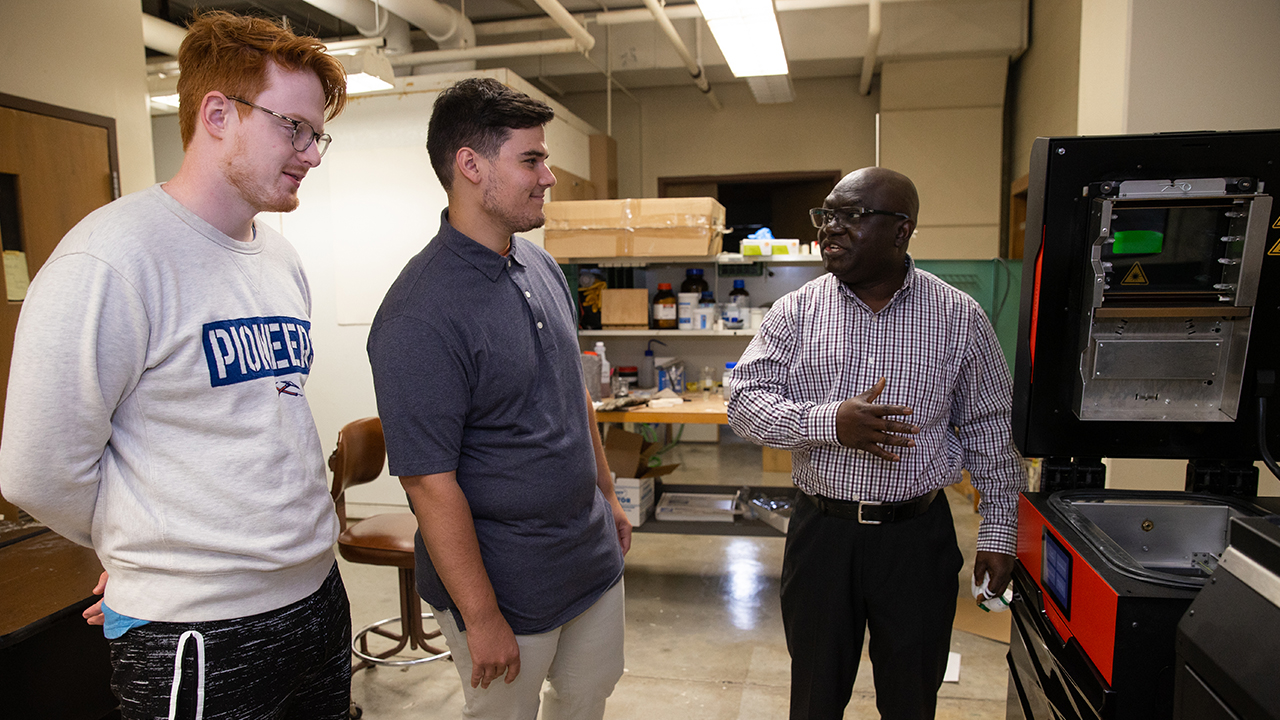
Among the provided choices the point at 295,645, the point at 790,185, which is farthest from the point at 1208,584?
the point at 790,185

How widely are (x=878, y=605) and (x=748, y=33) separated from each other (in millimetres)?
3090

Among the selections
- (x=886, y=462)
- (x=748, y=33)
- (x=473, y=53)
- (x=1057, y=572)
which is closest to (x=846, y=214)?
(x=886, y=462)

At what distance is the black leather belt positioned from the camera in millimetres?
1625

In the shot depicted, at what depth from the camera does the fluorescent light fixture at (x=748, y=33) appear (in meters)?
3.46

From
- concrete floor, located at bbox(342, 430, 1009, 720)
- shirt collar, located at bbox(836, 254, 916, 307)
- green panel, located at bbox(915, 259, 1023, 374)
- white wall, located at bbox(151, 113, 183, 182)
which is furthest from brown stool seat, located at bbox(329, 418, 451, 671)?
white wall, located at bbox(151, 113, 183, 182)

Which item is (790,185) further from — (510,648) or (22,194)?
(510,648)

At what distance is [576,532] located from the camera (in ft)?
4.53

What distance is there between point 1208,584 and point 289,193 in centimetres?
130

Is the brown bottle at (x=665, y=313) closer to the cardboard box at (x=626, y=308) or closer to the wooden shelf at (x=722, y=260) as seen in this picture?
the cardboard box at (x=626, y=308)

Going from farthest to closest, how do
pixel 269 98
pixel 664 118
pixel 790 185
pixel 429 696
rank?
pixel 790 185 → pixel 664 118 → pixel 429 696 → pixel 269 98

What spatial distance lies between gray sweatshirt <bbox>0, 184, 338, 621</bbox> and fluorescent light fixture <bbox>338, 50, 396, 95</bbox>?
8.79ft

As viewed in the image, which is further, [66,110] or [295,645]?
[66,110]

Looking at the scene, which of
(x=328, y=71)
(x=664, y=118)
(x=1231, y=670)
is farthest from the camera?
(x=664, y=118)

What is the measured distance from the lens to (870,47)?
195 inches
